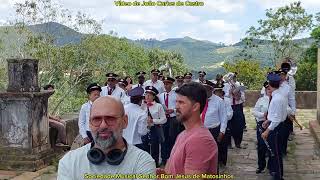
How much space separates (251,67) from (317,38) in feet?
10.6

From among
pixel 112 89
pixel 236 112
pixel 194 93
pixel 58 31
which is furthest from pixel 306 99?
pixel 194 93

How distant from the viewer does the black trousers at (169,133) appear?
350 inches

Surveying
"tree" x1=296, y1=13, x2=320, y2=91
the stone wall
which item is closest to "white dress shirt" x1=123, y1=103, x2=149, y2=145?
the stone wall

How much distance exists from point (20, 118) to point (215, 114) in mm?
3281

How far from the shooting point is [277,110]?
6.72m

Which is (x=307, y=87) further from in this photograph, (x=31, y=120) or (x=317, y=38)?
(x=31, y=120)

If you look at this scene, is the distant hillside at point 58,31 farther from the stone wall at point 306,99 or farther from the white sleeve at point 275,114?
the white sleeve at point 275,114

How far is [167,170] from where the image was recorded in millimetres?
3236

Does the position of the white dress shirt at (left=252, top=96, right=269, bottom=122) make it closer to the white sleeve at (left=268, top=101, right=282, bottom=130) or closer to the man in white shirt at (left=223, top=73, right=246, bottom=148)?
the white sleeve at (left=268, top=101, right=282, bottom=130)

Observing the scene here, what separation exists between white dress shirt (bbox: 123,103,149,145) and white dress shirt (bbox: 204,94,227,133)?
1157 mm

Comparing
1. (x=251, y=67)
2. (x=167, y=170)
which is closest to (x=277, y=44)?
(x=251, y=67)

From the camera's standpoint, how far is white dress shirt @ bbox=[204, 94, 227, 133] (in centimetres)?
749

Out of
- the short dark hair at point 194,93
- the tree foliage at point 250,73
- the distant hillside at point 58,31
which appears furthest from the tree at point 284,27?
the short dark hair at point 194,93

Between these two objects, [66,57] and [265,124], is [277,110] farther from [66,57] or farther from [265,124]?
[66,57]
